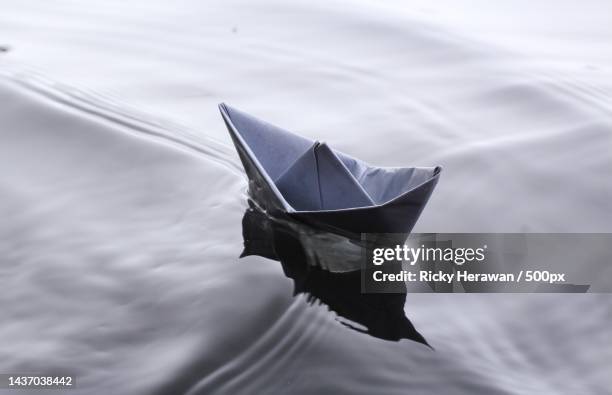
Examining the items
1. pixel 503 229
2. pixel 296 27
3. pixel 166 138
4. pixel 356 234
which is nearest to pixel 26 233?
pixel 166 138

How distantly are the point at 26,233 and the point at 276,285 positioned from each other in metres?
0.78

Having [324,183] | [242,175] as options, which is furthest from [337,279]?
[242,175]

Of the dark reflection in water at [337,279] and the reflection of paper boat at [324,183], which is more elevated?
the reflection of paper boat at [324,183]

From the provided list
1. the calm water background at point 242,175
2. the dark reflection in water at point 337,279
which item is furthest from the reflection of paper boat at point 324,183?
the calm water background at point 242,175

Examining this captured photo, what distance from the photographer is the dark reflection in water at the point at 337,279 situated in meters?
2.12

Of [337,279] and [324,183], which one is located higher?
[324,183]

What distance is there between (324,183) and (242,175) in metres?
0.61

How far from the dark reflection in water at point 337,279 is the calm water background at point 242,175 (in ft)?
0.12

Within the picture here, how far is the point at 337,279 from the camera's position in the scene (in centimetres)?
221

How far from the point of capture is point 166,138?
3.09 meters

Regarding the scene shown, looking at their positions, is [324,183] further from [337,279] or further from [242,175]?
[242,175]

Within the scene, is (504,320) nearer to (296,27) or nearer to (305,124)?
(305,124)

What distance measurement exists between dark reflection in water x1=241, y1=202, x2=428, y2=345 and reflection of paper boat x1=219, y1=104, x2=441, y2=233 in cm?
6

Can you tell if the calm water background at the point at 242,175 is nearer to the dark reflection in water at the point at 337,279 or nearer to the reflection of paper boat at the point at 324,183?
the dark reflection in water at the point at 337,279
